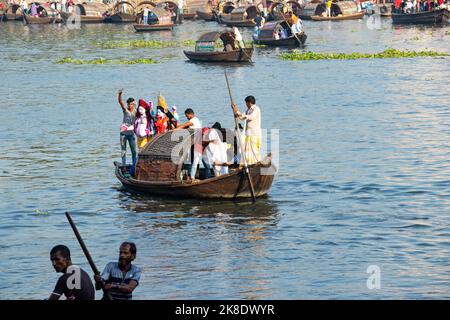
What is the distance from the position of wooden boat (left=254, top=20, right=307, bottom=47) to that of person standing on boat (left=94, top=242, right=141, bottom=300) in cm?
4857

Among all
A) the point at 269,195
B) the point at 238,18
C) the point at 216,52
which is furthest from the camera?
the point at 238,18

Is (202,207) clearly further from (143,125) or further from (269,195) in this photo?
(143,125)

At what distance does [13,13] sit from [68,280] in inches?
3478

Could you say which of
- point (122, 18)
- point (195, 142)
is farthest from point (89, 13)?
point (195, 142)

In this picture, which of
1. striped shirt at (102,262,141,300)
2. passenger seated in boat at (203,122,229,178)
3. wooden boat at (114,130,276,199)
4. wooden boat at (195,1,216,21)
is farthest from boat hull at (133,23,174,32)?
striped shirt at (102,262,141,300)

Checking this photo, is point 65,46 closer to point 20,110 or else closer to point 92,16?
point 92,16

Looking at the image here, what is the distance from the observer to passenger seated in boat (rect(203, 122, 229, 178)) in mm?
21656

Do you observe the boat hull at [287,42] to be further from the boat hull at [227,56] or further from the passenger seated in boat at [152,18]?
the passenger seated in boat at [152,18]

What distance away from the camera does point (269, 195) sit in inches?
917

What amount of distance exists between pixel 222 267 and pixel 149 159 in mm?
5509

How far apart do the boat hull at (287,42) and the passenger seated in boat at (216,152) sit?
3879 cm

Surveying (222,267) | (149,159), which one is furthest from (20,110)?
(222,267)

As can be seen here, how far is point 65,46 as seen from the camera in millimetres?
67750

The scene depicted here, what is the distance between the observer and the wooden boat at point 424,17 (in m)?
75.7
